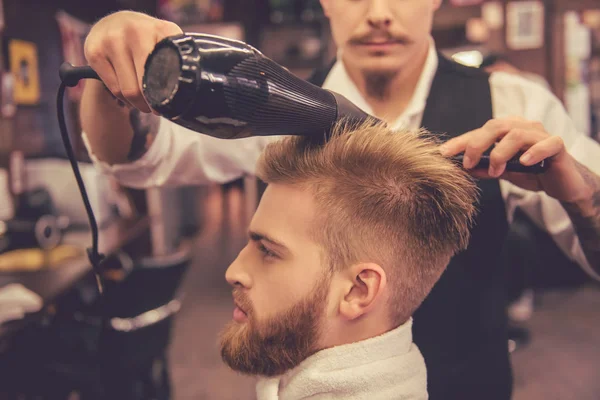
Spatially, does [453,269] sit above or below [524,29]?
below

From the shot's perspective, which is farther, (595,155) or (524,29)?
(524,29)

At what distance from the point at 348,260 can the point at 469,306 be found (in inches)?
17.3

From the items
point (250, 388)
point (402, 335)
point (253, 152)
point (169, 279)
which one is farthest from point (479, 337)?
point (250, 388)

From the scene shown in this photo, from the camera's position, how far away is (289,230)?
3.13ft

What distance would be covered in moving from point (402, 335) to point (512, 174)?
0.39 meters

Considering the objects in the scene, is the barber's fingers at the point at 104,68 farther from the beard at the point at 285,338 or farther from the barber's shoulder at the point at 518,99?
the barber's shoulder at the point at 518,99

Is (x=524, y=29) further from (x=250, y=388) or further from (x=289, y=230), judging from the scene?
(x=289, y=230)

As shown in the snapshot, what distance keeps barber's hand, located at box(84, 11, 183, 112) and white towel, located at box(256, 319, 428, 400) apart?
54 cm

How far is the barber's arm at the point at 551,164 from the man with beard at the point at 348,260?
0.08 m

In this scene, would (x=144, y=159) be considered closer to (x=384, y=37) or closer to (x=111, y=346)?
(x=384, y=37)

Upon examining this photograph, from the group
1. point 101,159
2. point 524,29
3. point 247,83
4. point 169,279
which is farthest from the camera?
point 524,29

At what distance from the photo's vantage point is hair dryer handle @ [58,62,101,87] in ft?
2.52

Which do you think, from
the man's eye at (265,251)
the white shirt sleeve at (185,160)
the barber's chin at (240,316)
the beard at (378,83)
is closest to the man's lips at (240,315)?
the barber's chin at (240,316)

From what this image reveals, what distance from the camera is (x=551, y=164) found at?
949 millimetres
